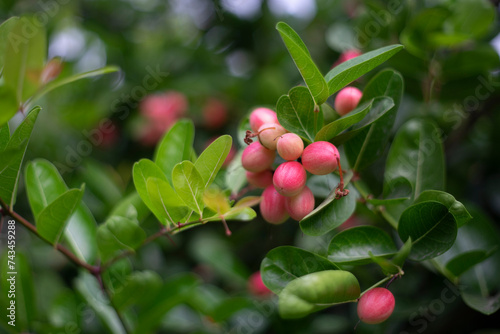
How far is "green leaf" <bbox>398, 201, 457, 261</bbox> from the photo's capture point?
26.2 inches

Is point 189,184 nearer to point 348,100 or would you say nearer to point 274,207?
point 274,207

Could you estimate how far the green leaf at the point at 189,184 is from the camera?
689 millimetres

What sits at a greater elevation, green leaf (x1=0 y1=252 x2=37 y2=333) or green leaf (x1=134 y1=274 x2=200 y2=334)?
green leaf (x1=0 y1=252 x2=37 y2=333)

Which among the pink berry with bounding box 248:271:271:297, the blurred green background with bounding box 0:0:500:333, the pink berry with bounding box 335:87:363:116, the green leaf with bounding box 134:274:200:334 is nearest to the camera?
the pink berry with bounding box 335:87:363:116

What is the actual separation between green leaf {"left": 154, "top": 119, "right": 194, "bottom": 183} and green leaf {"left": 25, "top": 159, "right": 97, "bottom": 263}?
0.76ft

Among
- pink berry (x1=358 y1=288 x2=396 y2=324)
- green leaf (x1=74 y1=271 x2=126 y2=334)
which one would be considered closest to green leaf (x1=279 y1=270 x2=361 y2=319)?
pink berry (x1=358 y1=288 x2=396 y2=324)

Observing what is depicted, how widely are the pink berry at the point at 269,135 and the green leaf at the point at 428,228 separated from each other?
22 centimetres

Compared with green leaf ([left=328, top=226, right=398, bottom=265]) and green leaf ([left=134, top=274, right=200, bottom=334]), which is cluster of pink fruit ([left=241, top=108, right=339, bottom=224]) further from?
green leaf ([left=134, top=274, right=200, bottom=334])

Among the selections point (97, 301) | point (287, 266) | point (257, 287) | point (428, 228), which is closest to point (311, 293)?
point (287, 266)

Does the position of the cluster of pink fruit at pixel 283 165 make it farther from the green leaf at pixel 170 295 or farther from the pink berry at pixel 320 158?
the green leaf at pixel 170 295

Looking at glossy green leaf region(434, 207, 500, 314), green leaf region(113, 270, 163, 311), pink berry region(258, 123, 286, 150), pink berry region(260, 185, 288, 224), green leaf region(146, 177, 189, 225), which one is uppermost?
pink berry region(258, 123, 286, 150)

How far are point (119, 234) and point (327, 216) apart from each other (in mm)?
374

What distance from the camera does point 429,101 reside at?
1218mm

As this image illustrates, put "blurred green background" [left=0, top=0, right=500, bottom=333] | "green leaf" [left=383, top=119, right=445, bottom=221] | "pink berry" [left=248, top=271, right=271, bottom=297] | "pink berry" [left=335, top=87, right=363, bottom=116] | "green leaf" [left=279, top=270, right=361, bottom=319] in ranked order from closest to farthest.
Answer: "green leaf" [left=279, top=270, right=361, bottom=319], "pink berry" [left=335, top=87, right=363, bottom=116], "green leaf" [left=383, top=119, right=445, bottom=221], "blurred green background" [left=0, top=0, right=500, bottom=333], "pink berry" [left=248, top=271, right=271, bottom=297]
